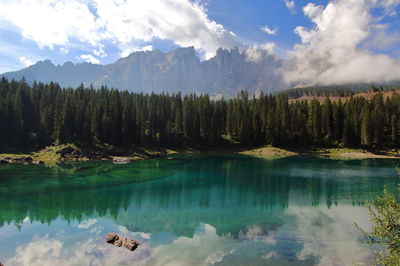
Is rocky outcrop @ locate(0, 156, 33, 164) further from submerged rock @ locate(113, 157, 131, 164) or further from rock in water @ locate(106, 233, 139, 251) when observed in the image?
rock in water @ locate(106, 233, 139, 251)

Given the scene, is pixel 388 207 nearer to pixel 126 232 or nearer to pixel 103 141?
pixel 126 232

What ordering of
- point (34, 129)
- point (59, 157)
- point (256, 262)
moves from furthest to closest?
1. point (34, 129)
2. point (59, 157)
3. point (256, 262)

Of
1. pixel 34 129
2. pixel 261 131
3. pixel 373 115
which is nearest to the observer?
pixel 34 129

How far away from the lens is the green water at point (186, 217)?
1094 inches

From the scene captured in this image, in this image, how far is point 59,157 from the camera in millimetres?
99312

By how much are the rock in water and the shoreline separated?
71.3 m

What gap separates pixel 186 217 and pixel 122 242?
12.4 metres

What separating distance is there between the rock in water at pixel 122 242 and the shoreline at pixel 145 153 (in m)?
71.3

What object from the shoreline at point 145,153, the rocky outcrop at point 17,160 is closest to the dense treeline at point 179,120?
the shoreline at point 145,153

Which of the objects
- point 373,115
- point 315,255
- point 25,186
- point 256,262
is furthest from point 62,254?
point 373,115

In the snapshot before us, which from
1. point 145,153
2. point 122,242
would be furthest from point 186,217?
point 145,153

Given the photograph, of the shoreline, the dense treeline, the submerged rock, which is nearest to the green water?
the shoreline

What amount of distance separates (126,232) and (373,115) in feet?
425

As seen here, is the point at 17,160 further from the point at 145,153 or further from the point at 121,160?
the point at 145,153
